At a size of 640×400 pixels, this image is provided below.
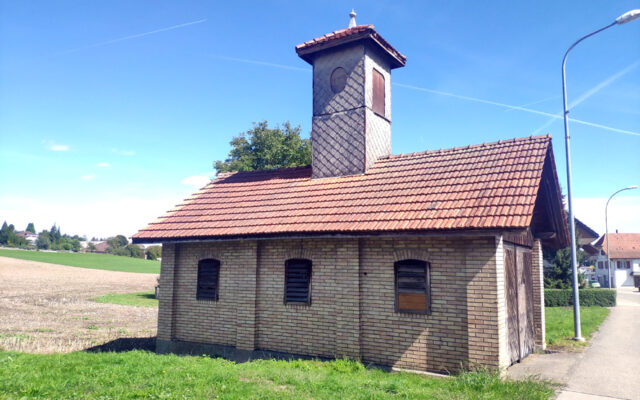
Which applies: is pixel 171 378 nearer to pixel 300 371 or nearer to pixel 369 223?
pixel 300 371

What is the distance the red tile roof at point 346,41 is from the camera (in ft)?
41.5

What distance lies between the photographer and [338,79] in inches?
532

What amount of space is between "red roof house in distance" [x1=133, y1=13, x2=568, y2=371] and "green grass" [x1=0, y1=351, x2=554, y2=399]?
88 cm

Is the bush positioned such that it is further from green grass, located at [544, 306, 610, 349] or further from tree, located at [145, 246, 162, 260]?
tree, located at [145, 246, 162, 260]

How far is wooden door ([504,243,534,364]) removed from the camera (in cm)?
967

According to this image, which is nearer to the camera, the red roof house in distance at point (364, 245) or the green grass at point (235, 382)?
the green grass at point (235, 382)

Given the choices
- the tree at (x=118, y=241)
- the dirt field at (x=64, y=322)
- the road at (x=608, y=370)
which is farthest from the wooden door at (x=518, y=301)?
the tree at (x=118, y=241)

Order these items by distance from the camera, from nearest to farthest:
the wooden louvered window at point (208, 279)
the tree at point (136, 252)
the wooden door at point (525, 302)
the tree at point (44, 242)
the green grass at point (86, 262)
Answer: the wooden door at point (525, 302), the wooden louvered window at point (208, 279), the green grass at point (86, 262), the tree at point (136, 252), the tree at point (44, 242)

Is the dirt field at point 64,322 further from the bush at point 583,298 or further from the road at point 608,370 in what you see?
the bush at point 583,298

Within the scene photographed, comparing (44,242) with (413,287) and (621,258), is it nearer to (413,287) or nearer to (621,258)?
(621,258)

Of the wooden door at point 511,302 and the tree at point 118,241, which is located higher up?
the tree at point 118,241

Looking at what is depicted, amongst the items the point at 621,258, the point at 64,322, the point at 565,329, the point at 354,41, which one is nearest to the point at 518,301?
the point at 565,329

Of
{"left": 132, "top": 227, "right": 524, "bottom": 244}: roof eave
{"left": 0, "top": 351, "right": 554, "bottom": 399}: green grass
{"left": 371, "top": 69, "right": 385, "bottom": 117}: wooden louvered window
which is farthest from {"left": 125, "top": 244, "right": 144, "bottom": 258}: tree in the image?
{"left": 0, "top": 351, "right": 554, "bottom": 399}: green grass

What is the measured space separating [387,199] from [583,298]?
25.3 m
